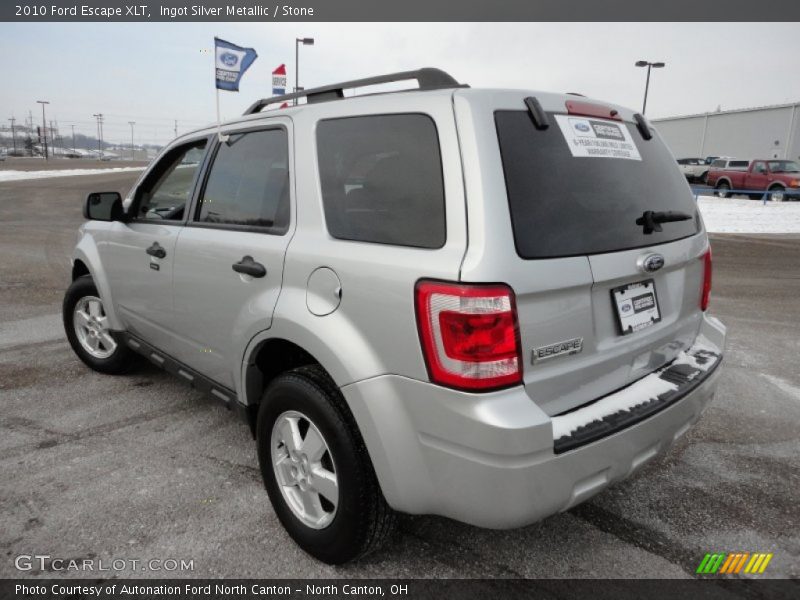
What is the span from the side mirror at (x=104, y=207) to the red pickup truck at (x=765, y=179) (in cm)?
2455

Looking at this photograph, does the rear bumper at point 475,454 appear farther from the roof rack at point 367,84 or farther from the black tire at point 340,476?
the roof rack at point 367,84

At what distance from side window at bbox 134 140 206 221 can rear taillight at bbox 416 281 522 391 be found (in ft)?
6.58

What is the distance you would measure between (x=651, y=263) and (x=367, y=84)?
1.42 m

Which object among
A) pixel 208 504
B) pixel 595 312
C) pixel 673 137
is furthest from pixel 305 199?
pixel 673 137

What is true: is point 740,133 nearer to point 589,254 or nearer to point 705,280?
point 705,280

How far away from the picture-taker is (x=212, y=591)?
2.18 m

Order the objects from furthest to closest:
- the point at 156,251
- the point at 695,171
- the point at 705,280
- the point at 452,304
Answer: the point at 695,171, the point at 156,251, the point at 705,280, the point at 452,304

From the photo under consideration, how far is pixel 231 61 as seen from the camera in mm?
4770

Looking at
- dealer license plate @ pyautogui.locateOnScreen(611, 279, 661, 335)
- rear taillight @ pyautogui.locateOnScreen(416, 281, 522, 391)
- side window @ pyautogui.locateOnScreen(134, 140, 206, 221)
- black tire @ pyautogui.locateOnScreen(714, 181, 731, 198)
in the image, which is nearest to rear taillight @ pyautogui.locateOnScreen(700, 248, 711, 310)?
dealer license plate @ pyautogui.locateOnScreen(611, 279, 661, 335)

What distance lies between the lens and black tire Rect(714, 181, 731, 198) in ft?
79.8

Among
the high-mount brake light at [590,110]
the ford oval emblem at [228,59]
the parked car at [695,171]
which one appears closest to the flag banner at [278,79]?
the ford oval emblem at [228,59]

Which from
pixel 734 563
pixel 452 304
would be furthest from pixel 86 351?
pixel 734 563

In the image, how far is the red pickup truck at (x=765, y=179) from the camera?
22.6 meters

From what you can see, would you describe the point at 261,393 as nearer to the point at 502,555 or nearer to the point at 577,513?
the point at 502,555
